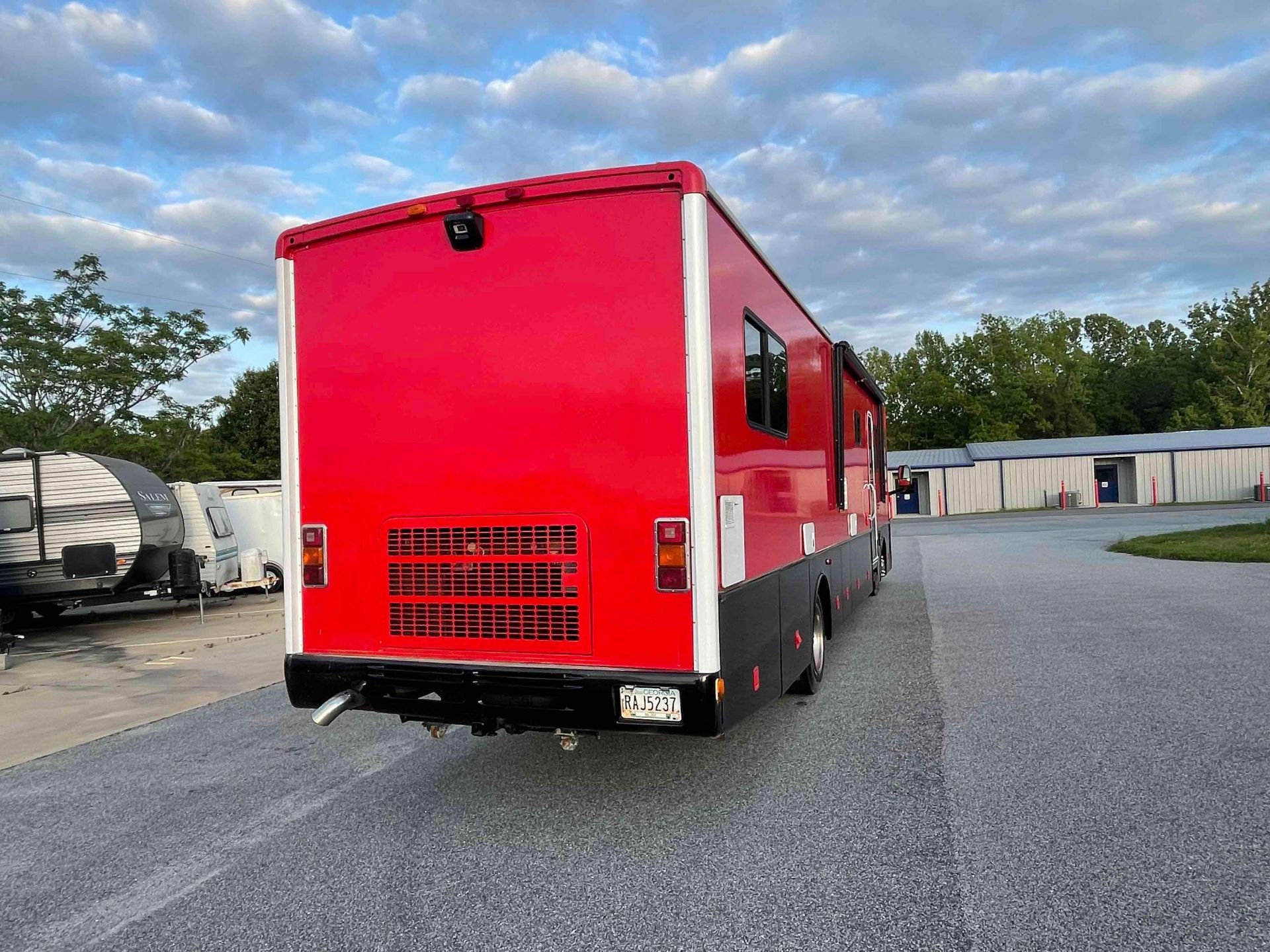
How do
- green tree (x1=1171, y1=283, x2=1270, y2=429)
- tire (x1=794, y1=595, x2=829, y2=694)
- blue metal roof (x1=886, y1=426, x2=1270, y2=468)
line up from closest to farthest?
tire (x1=794, y1=595, x2=829, y2=694), blue metal roof (x1=886, y1=426, x2=1270, y2=468), green tree (x1=1171, y1=283, x2=1270, y2=429)

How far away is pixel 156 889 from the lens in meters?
3.61

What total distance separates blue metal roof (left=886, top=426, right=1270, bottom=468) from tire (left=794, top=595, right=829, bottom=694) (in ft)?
112

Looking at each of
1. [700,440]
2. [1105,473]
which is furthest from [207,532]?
[1105,473]

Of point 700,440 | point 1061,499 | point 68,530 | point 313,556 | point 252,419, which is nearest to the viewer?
point 700,440

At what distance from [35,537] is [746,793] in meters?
11.1

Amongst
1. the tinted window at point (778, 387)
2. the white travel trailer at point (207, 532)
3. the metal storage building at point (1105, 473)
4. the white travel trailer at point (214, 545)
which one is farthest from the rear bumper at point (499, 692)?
the metal storage building at point (1105, 473)

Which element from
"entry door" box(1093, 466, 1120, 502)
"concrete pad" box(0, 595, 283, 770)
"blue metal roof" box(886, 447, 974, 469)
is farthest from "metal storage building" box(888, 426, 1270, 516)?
"concrete pad" box(0, 595, 283, 770)

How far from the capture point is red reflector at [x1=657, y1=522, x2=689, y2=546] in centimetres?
384

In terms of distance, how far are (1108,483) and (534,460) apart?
46.0 metres

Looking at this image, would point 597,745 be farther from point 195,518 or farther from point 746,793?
point 195,518

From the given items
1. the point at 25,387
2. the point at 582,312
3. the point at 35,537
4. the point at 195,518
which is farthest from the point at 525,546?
the point at 25,387

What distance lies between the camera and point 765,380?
16.4 ft

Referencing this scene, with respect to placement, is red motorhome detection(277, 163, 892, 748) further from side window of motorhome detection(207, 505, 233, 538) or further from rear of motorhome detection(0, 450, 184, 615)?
side window of motorhome detection(207, 505, 233, 538)

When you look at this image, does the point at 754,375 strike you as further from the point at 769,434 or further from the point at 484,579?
the point at 484,579
